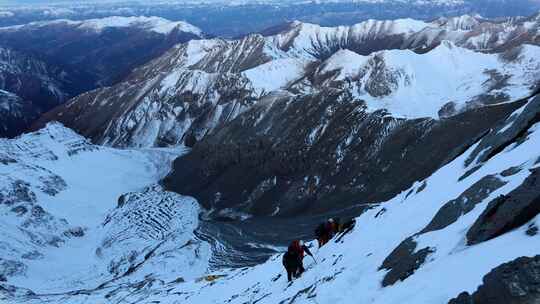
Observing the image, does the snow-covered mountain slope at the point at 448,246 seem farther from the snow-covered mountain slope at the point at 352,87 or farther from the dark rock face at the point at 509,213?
the snow-covered mountain slope at the point at 352,87

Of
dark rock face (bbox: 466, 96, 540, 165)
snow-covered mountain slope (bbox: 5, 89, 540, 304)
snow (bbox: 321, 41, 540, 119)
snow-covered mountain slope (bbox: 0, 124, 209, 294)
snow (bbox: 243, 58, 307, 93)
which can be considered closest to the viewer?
snow-covered mountain slope (bbox: 5, 89, 540, 304)

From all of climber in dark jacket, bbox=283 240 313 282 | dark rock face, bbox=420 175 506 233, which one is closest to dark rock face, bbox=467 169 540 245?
dark rock face, bbox=420 175 506 233

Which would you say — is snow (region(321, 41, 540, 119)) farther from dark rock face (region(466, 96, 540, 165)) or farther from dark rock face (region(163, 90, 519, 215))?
dark rock face (region(466, 96, 540, 165))

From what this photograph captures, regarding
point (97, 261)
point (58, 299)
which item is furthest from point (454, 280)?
point (97, 261)

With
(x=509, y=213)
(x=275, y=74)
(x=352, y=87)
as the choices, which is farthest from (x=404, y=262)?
(x=275, y=74)

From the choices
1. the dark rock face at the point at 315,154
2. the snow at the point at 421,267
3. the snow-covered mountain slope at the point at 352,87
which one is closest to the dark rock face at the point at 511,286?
the snow at the point at 421,267
